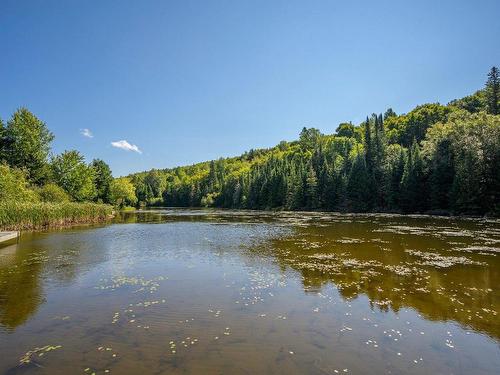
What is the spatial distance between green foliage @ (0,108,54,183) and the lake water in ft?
165

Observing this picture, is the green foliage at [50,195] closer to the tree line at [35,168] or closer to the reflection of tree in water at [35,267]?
the tree line at [35,168]

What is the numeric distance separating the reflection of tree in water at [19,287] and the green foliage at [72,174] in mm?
55953

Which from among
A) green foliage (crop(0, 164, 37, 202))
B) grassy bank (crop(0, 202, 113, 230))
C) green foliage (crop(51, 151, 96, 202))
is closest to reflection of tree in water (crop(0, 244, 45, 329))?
grassy bank (crop(0, 202, 113, 230))

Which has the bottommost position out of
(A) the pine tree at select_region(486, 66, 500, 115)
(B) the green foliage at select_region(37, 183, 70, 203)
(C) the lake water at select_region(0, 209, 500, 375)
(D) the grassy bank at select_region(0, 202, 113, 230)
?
(C) the lake water at select_region(0, 209, 500, 375)

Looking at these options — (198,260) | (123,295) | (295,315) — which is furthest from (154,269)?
(295,315)

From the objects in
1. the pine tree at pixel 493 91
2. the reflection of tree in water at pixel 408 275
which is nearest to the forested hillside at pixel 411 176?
the pine tree at pixel 493 91

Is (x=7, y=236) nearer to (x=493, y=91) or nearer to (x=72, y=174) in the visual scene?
(x=72, y=174)

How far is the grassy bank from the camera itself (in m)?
38.8

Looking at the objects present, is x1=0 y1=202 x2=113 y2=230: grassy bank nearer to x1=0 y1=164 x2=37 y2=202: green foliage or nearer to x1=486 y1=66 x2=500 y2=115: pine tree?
x1=0 y1=164 x2=37 y2=202: green foliage

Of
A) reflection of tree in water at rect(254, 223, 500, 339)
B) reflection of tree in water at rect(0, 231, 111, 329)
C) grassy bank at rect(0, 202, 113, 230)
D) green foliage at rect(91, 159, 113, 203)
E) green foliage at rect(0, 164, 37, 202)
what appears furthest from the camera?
green foliage at rect(91, 159, 113, 203)

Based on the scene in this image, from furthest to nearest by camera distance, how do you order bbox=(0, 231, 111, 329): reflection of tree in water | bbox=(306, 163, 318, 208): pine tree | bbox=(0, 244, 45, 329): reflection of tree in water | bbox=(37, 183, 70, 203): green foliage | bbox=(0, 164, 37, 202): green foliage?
bbox=(306, 163, 318, 208): pine tree, bbox=(37, 183, 70, 203): green foliage, bbox=(0, 164, 37, 202): green foliage, bbox=(0, 231, 111, 329): reflection of tree in water, bbox=(0, 244, 45, 329): reflection of tree in water

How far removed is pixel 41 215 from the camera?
44.0 meters

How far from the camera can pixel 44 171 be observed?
68062mm

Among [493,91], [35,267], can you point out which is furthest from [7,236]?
[493,91]
